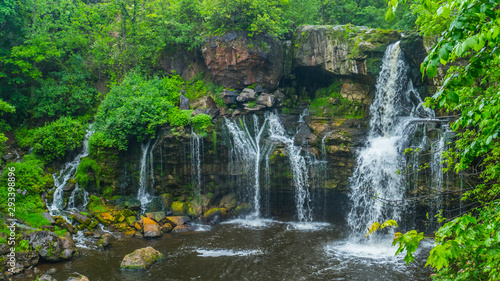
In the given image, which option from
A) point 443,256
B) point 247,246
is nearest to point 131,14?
point 247,246

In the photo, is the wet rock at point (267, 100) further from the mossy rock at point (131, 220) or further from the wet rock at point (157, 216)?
the mossy rock at point (131, 220)

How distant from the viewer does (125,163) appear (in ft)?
64.4

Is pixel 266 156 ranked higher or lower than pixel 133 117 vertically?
lower

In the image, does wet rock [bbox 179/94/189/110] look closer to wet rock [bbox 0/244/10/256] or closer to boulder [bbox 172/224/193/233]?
boulder [bbox 172/224/193/233]

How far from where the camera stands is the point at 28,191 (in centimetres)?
1564

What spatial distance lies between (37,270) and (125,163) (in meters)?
8.44

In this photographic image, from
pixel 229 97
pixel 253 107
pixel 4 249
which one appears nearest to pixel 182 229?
pixel 4 249

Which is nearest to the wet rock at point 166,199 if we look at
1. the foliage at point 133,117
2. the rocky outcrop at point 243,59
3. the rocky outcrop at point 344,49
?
the foliage at point 133,117

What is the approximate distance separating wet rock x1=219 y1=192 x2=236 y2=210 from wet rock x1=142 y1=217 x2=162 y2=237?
4139 millimetres

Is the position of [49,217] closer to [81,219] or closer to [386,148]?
[81,219]

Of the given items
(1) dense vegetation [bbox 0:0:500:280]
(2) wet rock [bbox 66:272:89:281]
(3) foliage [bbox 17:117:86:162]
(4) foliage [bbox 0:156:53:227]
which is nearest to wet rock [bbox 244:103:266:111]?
(1) dense vegetation [bbox 0:0:500:280]

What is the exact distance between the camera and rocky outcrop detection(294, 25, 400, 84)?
Result: 1898 cm

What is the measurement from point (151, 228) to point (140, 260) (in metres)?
3.73

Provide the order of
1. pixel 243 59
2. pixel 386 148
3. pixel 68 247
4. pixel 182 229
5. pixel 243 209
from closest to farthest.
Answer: pixel 68 247, pixel 182 229, pixel 386 148, pixel 243 209, pixel 243 59
